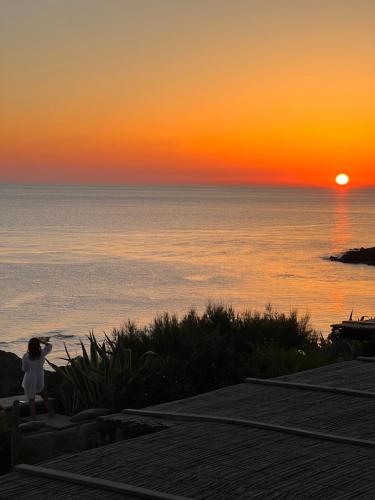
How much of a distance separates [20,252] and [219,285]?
33771 mm

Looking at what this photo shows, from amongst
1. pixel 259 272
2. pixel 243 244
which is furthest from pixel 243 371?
pixel 243 244

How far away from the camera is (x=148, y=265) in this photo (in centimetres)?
7175

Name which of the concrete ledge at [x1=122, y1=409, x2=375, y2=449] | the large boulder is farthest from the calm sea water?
the concrete ledge at [x1=122, y1=409, x2=375, y2=449]

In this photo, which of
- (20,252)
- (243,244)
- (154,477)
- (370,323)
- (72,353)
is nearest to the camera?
(154,477)

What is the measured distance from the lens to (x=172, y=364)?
1188cm

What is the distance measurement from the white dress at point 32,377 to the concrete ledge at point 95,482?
460cm

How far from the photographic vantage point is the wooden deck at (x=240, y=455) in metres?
6.02

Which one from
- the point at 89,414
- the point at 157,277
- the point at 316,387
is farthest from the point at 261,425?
the point at 157,277

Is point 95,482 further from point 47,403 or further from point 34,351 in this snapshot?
point 34,351

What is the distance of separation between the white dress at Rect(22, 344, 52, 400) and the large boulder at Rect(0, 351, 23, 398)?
3822 mm

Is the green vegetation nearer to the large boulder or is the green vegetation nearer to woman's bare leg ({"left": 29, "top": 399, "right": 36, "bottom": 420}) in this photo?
woman's bare leg ({"left": 29, "top": 399, "right": 36, "bottom": 420})

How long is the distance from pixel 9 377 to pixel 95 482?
10099 mm

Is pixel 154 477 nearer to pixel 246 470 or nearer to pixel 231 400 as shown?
pixel 246 470

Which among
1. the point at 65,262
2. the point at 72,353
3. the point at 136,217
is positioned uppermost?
the point at 136,217
